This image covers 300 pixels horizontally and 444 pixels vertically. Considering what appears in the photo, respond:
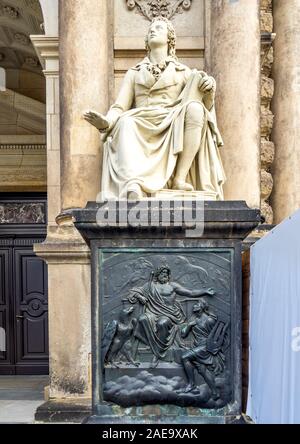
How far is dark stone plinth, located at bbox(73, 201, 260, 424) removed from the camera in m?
4.36

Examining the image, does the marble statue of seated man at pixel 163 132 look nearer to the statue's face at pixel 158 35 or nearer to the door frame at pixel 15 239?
the statue's face at pixel 158 35

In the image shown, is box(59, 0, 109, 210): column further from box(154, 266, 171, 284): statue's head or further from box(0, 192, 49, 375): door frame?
box(0, 192, 49, 375): door frame

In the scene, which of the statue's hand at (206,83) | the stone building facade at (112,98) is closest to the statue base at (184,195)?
the statue's hand at (206,83)

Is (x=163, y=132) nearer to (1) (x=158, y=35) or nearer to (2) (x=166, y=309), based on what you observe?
(1) (x=158, y=35)

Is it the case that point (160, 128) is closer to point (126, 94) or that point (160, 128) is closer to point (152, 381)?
point (126, 94)

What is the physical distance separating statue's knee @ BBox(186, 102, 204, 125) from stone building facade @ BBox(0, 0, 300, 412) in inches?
66.7

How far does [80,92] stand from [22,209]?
606 cm

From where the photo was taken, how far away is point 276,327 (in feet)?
13.7

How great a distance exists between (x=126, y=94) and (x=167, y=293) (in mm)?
2714

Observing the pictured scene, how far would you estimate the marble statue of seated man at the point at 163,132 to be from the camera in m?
5.62

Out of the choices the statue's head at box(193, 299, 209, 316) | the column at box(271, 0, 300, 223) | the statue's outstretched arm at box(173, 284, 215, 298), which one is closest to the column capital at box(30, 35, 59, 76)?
the column at box(271, 0, 300, 223)

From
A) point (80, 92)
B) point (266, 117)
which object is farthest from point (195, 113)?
point (266, 117)
